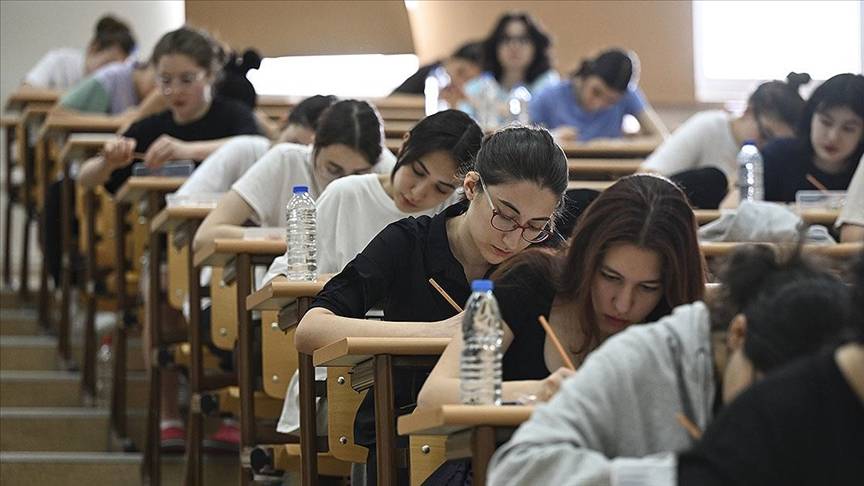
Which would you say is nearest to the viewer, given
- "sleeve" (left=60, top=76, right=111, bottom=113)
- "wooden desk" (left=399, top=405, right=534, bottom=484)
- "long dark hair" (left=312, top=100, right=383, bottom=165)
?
"wooden desk" (left=399, top=405, right=534, bottom=484)

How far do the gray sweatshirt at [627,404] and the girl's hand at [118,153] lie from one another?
3407 millimetres

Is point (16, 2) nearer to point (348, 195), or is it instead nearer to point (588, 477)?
point (348, 195)

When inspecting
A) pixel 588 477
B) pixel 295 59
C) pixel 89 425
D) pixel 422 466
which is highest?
pixel 295 59

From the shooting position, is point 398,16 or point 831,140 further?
point 398,16

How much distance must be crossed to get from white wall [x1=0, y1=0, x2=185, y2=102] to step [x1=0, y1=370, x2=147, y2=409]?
2895 millimetres

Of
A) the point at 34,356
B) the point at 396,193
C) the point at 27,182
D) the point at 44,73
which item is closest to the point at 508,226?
the point at 396,193

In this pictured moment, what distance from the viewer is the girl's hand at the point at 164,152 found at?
4969 mm

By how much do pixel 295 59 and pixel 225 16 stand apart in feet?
2.44

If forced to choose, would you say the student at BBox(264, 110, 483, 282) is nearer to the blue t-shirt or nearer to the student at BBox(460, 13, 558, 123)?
the blue t-shirt

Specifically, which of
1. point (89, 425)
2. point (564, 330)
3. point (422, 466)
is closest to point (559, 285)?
point (564, 330)

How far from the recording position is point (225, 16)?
669 cm

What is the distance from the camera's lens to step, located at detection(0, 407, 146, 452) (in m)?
4.84

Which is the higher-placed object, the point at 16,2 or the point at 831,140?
the point at 16,2

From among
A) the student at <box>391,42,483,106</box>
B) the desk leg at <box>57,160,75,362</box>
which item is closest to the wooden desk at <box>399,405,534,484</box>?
the desk leg at <box>57,160,75,362</box>
